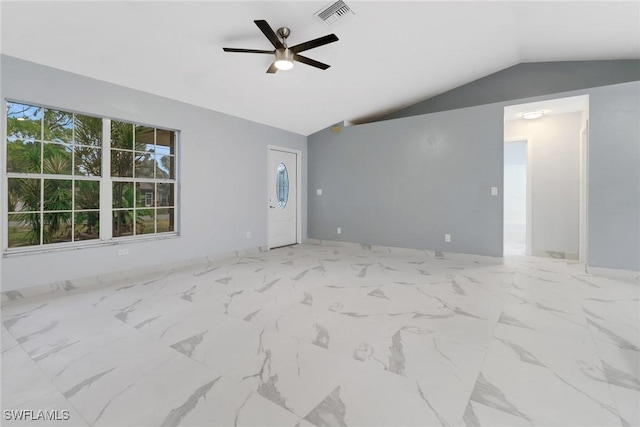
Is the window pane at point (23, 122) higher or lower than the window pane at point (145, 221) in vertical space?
higher

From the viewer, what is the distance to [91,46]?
3092 mm

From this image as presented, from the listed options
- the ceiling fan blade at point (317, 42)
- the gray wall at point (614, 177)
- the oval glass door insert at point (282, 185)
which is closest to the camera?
the ceiling fan blade at point (317, 42)

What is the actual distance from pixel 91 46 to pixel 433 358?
14.3 feet

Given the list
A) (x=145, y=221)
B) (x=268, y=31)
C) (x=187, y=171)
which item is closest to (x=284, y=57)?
(x=268, y=31)

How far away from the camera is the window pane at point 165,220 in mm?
4500

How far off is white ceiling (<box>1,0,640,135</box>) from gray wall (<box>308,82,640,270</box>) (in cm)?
81

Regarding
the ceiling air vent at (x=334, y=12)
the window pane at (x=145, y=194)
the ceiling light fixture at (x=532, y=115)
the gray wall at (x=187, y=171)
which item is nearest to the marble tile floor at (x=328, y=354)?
the gray wall at (x=187, y=171)

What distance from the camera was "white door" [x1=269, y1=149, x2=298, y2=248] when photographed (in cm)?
618

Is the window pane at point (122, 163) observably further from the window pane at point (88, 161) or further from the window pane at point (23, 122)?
the window pane at point (23, 122)

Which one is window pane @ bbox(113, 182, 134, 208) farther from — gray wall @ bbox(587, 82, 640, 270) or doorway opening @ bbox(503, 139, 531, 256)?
doorway opening @ bbox(503, 139, 531, 256)

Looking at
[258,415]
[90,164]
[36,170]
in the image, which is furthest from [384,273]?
[36,170]

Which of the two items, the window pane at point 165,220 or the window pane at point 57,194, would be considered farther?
the window pane at point 165,220

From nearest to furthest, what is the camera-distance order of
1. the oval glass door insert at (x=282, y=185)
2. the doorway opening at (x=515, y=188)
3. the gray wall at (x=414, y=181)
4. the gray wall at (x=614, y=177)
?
the gray wall at (x=614, y=177)
the gray wall at (x=414, y=181)
the oval glass door insert at (x=282, y=185)
the doorway opening at (x=515, y=188)

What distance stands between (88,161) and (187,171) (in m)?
1.23
